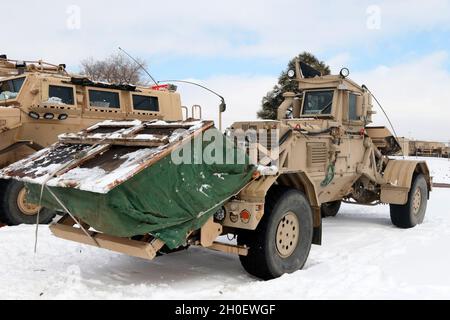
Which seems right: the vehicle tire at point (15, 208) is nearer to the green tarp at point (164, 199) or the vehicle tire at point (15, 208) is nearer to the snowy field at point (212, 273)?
the snowy field at point (212, 273)

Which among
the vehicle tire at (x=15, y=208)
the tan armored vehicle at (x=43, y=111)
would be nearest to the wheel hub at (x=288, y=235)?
the vehicle tire at (x=15, y=208)

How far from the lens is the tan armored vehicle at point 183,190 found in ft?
14.6

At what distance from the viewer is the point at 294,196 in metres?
5.70

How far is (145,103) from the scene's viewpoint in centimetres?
1079

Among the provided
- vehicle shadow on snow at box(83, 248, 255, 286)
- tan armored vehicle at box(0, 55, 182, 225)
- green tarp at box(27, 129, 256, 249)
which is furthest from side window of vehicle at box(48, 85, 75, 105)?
green tarp at box(27, 129, 256, 249)

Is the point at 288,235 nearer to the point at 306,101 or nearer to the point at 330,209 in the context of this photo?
the point at 306,101

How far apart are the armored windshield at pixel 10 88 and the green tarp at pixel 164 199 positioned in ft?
16.5

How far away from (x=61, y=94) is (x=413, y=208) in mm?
6751

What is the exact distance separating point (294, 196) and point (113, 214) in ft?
7.08

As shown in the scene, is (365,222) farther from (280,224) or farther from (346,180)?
(280,224)

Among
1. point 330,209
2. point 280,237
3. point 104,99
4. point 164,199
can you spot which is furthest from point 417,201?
point 164,199

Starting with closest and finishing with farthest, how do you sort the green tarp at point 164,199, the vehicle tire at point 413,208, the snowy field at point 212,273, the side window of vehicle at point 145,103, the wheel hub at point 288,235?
the green tarp at point 164,199 < the snowy field at point 212,273 < the wheel hub at point 288,235 < the vehicle tire at point 413,208 < the side window of vehicle at point 145,103

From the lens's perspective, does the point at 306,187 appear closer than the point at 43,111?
Yes

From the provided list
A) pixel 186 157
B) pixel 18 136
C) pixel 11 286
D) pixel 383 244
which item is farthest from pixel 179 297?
pixel 18 136
